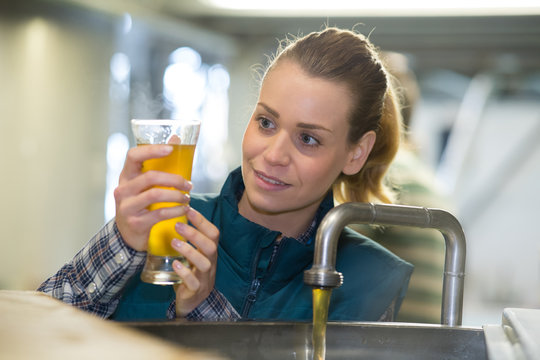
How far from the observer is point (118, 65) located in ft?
14.0

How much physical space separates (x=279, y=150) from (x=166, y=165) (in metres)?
0.28

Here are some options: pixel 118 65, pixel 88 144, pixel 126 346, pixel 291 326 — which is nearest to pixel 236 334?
pixel 291 326

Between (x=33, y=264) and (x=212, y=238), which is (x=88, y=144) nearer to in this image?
(x=33, y=264)

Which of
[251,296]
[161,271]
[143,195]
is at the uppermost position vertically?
[143,195]

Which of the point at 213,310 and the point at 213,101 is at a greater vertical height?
the point at 213,101

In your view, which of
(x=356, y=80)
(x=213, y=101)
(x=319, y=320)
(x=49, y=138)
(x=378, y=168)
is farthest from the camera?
(x=213, y=101)

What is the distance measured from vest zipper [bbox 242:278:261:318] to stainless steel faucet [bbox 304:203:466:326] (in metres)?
0.33

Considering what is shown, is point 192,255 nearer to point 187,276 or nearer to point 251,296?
point 187,276

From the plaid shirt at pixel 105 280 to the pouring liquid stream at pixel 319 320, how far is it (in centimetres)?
17

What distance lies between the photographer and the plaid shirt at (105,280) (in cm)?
117

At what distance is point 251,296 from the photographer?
1350 millimetres

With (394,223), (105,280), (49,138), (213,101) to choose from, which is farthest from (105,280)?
(213,101)

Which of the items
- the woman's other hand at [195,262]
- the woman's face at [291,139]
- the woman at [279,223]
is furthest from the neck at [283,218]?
the woman's other hand at [195,262]

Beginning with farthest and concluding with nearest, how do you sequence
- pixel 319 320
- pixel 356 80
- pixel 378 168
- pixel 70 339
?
1. pixel 378 168
2. pixel 356 80
3. pixel 319 320
4. pixel 70 339
